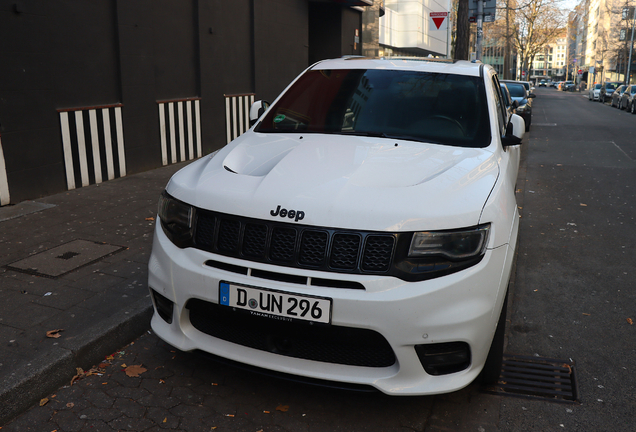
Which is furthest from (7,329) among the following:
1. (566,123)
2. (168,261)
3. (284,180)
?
(566,123)

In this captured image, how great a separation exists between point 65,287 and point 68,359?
3.96ft

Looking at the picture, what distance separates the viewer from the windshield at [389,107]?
12.4ft

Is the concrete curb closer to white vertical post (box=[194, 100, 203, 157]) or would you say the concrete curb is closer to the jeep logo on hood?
the jeep logo on hood

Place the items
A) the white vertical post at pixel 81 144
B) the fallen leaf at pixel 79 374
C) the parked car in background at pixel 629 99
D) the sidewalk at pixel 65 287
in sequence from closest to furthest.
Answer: the sidewalk at pixel 65 287 < the fallen leaf at pixel 79 374 < the white vertical post at pixel 81 144 < the parked car in background at pixel 629 99

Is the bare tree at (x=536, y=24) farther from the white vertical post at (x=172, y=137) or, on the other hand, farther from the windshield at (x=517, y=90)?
the white vertical post at (x=172, y=137)

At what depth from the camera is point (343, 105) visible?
4.16 m

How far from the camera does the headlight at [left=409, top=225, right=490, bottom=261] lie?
259 centimetres

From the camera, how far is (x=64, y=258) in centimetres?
496

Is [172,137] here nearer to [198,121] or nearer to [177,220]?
[198,121]

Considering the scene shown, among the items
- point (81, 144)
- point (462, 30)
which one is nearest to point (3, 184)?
point (81, 144)

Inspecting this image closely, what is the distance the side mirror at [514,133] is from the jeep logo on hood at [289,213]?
1.84 metres

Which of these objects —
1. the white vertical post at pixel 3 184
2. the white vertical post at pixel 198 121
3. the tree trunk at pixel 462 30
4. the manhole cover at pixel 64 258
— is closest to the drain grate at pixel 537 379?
the manhole cover at pixel 64 258

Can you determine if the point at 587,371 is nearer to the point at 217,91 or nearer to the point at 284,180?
the point at 284,180

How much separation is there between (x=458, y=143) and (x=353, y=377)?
171cm
